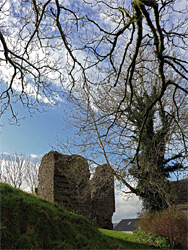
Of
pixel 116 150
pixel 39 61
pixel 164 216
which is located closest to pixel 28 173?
pixel 116 150

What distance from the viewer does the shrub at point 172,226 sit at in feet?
33.7

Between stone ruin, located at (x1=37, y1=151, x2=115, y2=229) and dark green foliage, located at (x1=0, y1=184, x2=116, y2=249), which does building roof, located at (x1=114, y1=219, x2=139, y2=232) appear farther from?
dark green foliage, located at (x1=0, y1=184, x2=116, y2=249)

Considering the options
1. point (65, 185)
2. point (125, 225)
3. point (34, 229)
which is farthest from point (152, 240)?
point (125, 225)

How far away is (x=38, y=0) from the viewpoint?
520 centimetres

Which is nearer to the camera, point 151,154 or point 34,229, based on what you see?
point 34,229

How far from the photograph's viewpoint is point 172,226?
1035cm

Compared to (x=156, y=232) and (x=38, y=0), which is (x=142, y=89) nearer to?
(x=156, y=232)

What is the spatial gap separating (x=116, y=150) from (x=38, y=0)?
287 inches

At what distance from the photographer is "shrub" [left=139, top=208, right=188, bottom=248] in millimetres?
10281

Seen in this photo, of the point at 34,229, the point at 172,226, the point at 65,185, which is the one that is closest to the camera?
the point at 34,229

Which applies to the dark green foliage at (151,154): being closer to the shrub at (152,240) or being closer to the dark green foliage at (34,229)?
the shrub at (152,240)

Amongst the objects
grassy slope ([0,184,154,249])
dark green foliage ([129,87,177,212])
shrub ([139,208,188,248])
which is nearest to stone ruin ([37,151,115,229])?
dark green foliage ([129,87,177,212])

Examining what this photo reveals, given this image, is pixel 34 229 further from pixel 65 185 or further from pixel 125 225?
pixel 125 225

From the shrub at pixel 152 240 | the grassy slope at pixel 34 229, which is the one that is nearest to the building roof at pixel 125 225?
the shrub at pixel 152 240
